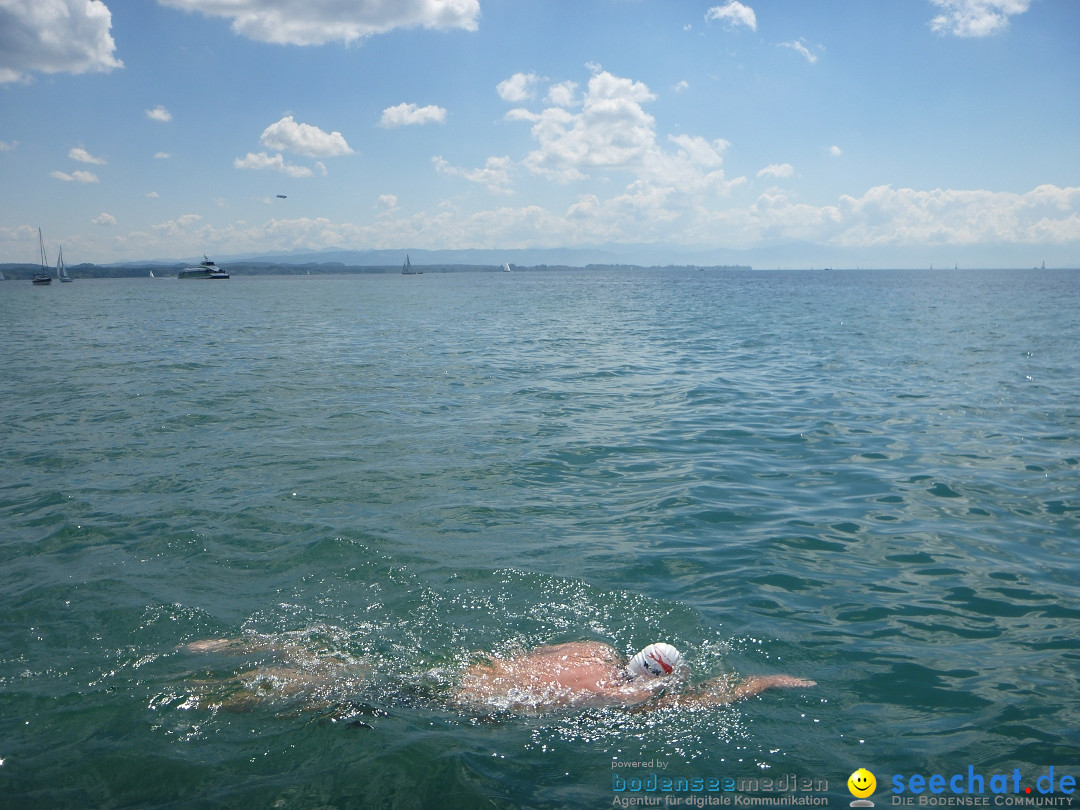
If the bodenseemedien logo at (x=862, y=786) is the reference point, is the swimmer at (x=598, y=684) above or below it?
above

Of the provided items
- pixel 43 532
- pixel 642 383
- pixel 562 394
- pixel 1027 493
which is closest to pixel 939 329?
pixel 642 383

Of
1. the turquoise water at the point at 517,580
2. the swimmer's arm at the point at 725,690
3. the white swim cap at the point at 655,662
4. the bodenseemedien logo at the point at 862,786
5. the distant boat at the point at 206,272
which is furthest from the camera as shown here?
the distant boat at the point at 206,272

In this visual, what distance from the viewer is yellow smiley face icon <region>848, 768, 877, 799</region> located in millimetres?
5539

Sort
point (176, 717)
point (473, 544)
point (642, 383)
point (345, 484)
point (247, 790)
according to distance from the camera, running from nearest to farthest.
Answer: point (247, 790) → point (176, 717) → point (473, 544) → point (345, 484) → point (642, 383)

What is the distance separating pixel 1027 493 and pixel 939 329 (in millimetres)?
31585

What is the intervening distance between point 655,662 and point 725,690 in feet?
2.39

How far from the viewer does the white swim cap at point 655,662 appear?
6.95m

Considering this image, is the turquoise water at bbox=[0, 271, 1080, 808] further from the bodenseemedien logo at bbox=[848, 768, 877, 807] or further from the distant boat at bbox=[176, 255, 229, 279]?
the distant boat at bbox=[176, 255, 229, 279]

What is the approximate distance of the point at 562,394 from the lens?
20547 mm

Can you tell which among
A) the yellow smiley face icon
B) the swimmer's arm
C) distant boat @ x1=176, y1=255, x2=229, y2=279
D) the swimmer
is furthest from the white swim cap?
distant boat @ x1=176, y1=255, x2=229, y2=279

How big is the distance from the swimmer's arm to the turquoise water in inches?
5.7

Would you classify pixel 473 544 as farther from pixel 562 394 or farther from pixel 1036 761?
pixel 562 394

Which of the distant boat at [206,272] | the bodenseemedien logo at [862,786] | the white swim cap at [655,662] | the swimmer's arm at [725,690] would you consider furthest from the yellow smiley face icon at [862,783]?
the distant boat at [206,272]

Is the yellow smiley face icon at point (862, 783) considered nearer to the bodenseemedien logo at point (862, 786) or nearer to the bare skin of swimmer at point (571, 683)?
the bodenseemedien logo at point (862, 786)
